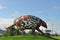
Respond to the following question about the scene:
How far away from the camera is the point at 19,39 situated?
29125mm

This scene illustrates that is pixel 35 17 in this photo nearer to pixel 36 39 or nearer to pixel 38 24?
pixel 38 24

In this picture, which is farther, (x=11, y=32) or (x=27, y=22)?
(x=11, y=32)

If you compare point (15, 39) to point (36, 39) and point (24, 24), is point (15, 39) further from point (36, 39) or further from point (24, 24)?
point (24, 24)

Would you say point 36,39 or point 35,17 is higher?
point 35,17

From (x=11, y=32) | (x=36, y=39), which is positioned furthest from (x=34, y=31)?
(x=11, y=32)

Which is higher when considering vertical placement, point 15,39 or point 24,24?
point 24,24

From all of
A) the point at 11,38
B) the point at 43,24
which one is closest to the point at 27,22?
the point at 43,24

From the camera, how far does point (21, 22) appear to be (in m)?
34.4

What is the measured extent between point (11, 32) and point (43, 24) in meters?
10.8

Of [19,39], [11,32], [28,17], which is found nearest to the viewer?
[19,39]

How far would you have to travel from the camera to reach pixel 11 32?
4353 centimetres

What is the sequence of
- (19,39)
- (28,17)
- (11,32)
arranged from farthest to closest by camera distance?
(11,32) < (28,17) < (19,39)

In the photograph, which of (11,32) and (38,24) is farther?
(11,32)

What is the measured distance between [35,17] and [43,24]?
73.1 inches
